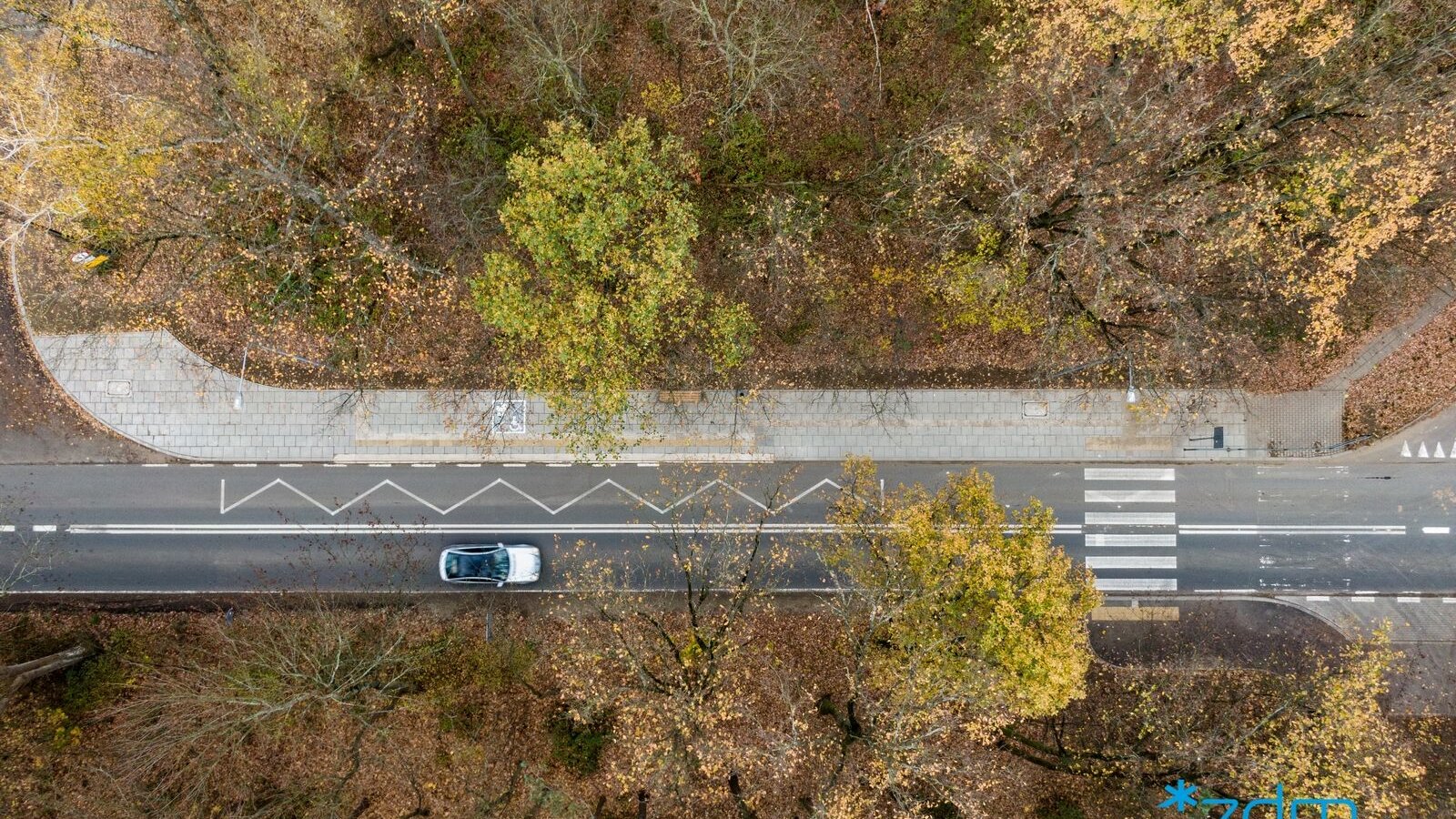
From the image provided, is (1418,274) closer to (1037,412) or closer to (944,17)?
(1037,412)

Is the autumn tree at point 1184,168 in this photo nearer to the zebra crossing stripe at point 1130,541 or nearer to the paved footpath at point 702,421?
the paved footpath at point 702,421

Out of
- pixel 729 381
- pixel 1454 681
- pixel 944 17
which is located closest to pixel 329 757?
pixel 729 381

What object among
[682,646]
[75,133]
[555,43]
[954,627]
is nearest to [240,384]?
[75,133]

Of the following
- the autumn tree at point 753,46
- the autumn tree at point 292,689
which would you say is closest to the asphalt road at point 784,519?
the autumn tree at point 292,689

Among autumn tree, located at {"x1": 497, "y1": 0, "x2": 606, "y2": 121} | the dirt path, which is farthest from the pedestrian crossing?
the dirt path

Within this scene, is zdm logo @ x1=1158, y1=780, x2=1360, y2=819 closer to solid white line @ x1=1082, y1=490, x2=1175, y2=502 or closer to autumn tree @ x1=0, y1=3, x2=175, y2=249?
solid white line @ x1=1082, y1=490, x2=1175, y2=502

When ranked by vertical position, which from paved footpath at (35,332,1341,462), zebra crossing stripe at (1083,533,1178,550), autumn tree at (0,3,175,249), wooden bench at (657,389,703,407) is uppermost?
autumn tree at (0,3,175,249)
